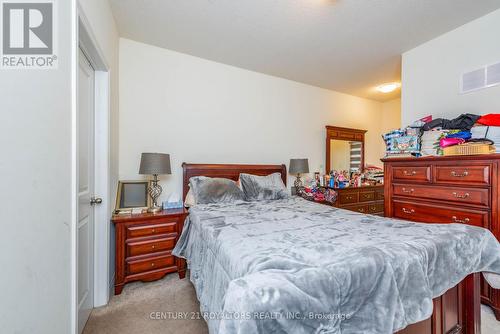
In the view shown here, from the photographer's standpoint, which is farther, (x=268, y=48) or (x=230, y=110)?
(x=230, y=110)

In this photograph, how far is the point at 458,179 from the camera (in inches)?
77.1

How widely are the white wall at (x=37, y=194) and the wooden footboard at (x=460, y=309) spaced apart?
1.91 m

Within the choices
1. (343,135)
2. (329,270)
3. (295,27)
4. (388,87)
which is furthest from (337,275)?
(388,87)

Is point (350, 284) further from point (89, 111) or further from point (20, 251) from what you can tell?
point (89, 111)

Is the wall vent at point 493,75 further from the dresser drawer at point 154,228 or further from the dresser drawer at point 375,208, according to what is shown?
the dresser drawer at point 154,228

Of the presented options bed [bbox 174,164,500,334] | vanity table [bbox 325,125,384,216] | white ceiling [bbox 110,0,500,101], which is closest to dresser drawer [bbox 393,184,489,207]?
bed [bbox 174,164,500,334]

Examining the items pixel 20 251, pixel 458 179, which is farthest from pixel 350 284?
pixel 458 179

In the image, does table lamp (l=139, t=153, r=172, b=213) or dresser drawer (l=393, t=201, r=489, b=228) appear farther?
table lamp (l=139, t=153, r=172, b=213)

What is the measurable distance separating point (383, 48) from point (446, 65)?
72cm

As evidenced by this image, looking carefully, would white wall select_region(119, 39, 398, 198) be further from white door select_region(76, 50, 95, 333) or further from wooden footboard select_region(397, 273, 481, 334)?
wooden footboard select_region(397, 273, 481, 334)

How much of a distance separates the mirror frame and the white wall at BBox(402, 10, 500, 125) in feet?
4.37

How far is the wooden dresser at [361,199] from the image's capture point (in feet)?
11.8

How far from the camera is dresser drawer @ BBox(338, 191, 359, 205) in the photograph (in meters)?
3.59

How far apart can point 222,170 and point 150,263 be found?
1.40 m
